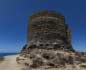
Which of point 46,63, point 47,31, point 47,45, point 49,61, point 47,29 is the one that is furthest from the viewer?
point 47,29

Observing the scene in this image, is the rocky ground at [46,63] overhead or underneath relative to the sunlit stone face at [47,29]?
underneath

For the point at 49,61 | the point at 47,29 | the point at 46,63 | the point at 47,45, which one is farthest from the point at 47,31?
the point at 46,63

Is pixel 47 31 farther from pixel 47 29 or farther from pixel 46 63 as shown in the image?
pixel 46 63

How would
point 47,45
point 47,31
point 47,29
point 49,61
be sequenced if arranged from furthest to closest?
point 47,29
point 47,31
point 47,45
point 49,61

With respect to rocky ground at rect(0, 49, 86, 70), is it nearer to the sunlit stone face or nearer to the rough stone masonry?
the rough stone masonry

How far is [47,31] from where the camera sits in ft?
109

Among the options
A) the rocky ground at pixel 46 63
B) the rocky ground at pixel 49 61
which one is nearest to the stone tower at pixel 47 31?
the rocky ground at pixel 49 61

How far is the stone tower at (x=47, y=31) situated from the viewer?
3272 centimetres

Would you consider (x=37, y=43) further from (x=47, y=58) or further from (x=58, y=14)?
(x=58, y=14)

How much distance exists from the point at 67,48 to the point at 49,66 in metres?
8.24

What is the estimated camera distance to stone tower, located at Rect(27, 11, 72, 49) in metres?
32.7

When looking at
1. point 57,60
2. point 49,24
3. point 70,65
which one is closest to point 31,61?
point 57,60

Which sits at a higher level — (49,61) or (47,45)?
(47,45)

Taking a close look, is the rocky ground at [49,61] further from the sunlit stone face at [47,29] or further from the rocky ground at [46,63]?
the sunlit stone face at [47,29]
